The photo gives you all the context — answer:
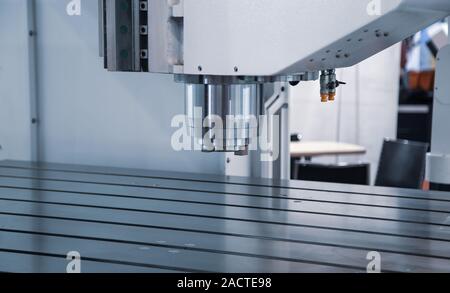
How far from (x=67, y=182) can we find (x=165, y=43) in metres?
0.57

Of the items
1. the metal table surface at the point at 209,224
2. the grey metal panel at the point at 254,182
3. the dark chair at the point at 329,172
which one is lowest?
the dark chair at the point at 329,172

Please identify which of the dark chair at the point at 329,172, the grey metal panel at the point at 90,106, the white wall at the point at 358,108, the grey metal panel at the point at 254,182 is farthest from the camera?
the white wall at the point at 358,108

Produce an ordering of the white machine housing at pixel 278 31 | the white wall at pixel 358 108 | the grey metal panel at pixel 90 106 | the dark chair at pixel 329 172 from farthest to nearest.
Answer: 1. the white wall at pixel 358 108
2. the dark chair at pixel 329 172
3. the grey metal panel at pixel 90 106
4. the white machine housing at pixel 278 31

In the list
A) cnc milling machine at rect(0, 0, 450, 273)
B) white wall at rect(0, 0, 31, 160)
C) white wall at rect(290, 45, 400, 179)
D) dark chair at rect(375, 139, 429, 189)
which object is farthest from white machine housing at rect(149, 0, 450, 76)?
white wall at rect(290, 45, 400, 179)

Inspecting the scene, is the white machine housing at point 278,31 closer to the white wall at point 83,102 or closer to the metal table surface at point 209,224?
the metal table surface at point 209,224

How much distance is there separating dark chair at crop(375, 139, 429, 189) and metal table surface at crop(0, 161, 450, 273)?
1311 mm

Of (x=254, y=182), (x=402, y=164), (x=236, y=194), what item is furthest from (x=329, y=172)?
(x=236, y=194)

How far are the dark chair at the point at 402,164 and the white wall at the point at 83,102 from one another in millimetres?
1337

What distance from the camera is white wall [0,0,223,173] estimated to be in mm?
1895

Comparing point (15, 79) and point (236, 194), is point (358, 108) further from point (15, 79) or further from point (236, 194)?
point (236, 194)

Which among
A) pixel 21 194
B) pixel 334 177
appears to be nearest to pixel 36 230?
pixel 21 194

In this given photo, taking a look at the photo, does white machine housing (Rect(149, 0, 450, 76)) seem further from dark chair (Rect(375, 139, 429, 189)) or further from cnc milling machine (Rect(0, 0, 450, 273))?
dark chair (Rect(375, 139, 429, 189))

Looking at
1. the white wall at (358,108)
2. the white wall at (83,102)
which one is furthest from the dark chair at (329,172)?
the white wall at (358,108)

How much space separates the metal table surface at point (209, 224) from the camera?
3.57 feet
